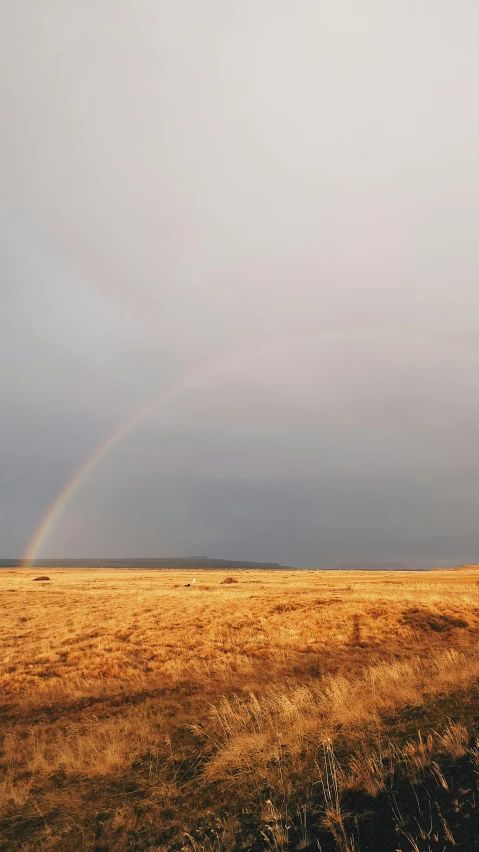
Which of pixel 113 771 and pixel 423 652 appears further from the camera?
pixel 423 652

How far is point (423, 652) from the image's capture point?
18.4 m

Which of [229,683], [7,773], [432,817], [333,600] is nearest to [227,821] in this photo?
[432,817]

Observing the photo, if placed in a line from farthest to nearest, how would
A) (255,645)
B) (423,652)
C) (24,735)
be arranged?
1. (255,645)
2. (423,652)
3. (24,735)

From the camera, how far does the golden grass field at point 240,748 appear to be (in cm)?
584

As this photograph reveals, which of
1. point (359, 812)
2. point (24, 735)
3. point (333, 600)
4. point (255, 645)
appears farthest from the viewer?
point (333, 600)

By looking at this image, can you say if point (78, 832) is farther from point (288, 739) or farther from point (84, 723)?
point (84, 723)

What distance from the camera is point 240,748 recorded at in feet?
27.5

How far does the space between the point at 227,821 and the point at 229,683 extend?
344 inches

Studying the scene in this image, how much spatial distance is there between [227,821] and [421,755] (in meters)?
3.07

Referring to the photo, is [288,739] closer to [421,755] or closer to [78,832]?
[421,755]

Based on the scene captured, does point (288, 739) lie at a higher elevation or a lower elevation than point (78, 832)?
higher

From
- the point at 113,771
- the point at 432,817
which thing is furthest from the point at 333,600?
the point at 432,817

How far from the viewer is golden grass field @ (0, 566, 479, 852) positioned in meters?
5.84

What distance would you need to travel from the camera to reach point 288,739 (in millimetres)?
8531
